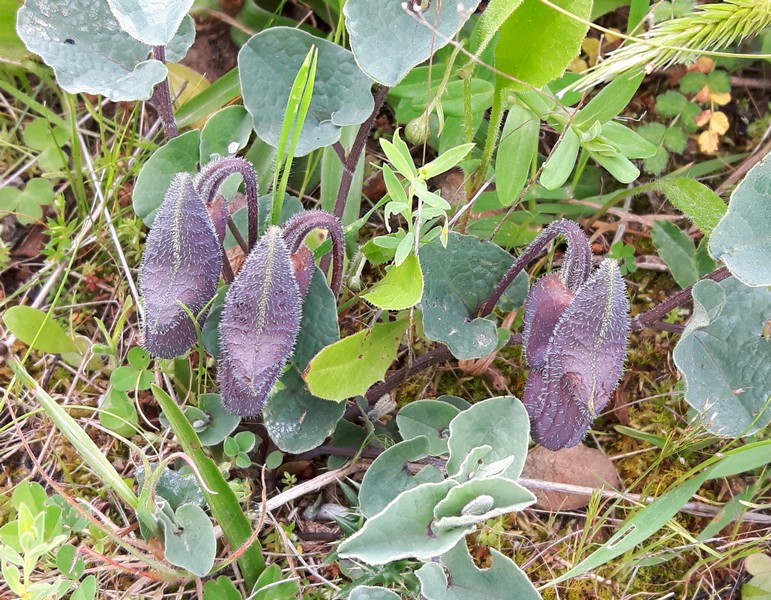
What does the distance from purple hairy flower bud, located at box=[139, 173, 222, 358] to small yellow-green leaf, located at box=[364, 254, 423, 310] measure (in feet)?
1.07

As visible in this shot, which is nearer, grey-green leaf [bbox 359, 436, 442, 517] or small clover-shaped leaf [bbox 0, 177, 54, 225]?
grey-green leaf [bbox 359, 436, 442, 517]

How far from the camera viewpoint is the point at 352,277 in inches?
72.1

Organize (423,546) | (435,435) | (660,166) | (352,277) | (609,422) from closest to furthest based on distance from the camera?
1. (423,546)
2. (435,435)
3. (352,277)
4. (609,422)
5. (660,166)

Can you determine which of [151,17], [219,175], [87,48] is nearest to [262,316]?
[219,175]

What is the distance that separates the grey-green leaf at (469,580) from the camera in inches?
51.0

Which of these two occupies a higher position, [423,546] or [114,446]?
[423,546]

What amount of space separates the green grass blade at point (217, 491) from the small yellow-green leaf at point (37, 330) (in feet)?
1.79

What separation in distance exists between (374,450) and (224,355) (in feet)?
1.53

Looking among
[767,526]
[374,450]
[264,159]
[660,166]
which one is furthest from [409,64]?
[767,526]

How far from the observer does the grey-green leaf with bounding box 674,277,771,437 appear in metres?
1.65

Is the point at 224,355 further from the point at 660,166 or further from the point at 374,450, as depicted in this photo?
the point at 660,166

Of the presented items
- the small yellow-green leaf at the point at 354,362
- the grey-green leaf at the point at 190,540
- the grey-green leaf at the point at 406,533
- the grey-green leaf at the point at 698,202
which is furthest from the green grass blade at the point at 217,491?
the grey-green leaf at the point at 698,202

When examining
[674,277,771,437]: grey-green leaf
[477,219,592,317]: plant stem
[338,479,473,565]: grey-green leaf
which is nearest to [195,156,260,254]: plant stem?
[477,219,592,317]: plant stem

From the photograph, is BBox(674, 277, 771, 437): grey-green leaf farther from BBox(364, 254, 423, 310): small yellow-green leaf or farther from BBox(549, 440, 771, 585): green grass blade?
BBox(364, 254, 423, 310): small yellow-green leaf
